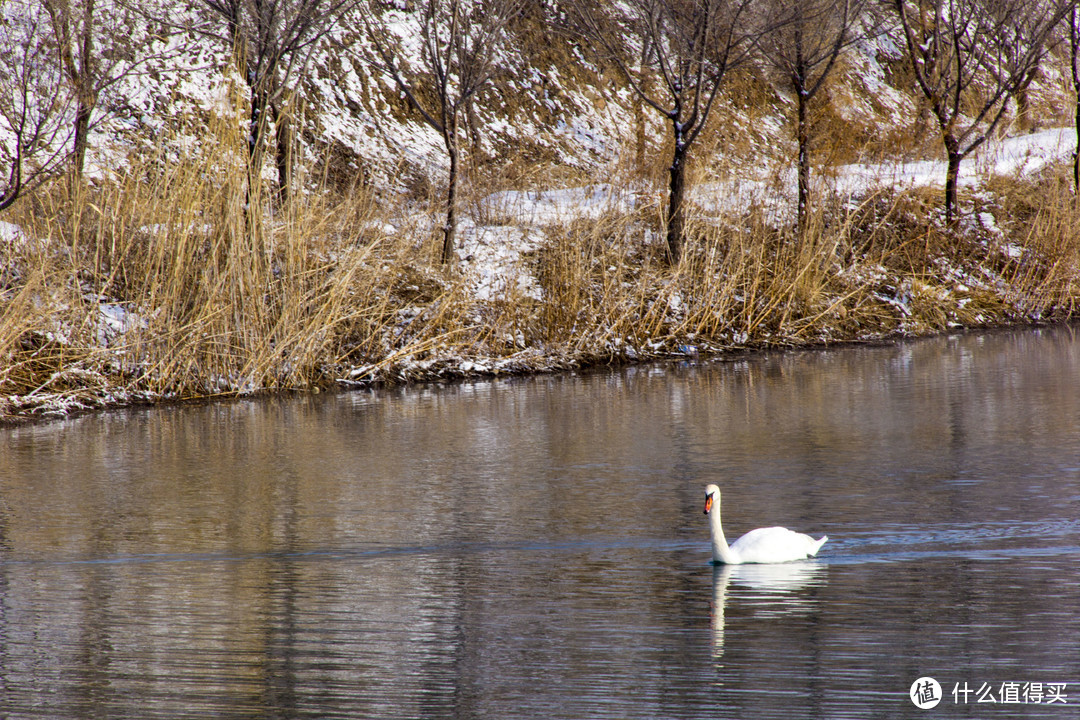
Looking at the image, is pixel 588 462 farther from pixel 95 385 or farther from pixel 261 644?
pixel 95 385

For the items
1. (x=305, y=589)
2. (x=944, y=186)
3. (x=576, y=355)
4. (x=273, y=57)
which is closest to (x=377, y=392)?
(x=576, y=355)

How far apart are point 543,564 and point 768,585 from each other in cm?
114

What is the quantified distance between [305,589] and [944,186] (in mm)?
18602

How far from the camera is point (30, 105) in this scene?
1530 cm

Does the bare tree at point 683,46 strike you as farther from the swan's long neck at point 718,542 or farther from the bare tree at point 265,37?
the swan's long neck at point 718,542

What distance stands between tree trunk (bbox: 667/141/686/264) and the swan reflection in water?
34.3 feet

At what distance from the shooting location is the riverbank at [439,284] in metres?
12.5

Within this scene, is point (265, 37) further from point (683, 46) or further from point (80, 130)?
point (683, 46)

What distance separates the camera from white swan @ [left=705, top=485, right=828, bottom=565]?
5.93 m

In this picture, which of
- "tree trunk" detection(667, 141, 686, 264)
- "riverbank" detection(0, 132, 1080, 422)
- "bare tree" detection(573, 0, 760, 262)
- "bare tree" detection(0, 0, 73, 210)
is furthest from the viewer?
"tree trunk" detection(667, 141, 686, 264)

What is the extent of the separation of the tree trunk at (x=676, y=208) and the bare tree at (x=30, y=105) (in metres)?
7.76

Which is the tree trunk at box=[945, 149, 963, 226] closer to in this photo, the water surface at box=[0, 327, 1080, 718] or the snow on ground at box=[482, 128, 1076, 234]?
the snow on ground at box=[482, 128, 1076, 234]

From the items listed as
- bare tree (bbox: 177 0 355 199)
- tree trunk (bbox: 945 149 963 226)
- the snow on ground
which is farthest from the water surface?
tree trunk (bbox: 945 149 963 226)

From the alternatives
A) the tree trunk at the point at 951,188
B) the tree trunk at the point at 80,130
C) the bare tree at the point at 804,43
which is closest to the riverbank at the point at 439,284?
the tree trunk at the point at 951,188
